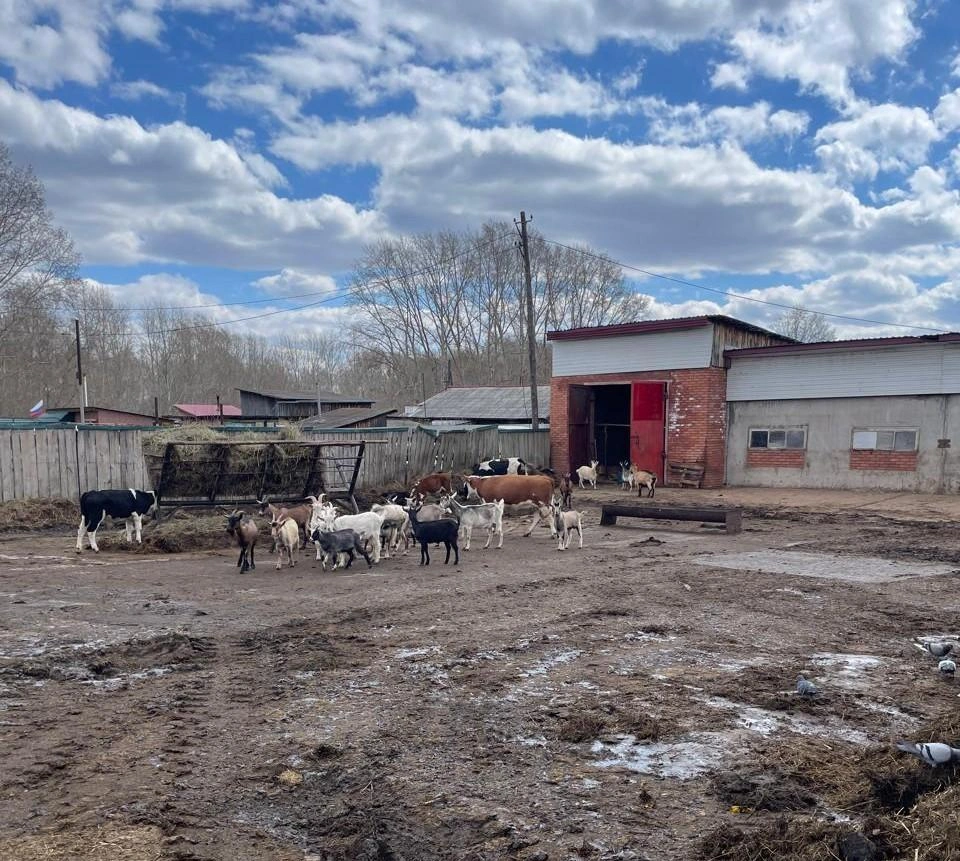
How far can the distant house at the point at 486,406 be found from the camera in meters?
33.7

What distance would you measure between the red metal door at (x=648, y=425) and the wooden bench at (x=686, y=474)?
0.48 meters

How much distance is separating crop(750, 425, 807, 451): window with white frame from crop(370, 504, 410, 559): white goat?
13347 millimetres

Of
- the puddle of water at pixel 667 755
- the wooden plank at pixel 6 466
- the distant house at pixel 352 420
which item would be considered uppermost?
the distant house at pixel 352 420

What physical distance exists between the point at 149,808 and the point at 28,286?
43.7 meters

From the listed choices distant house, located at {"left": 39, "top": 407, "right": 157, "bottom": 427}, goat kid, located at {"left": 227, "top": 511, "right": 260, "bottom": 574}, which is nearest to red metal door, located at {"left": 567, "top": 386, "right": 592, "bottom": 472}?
goat kid, located at {"left": 227, "top": 511, "right": 260, "bottom": 574}

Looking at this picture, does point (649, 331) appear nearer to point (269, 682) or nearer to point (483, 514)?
point (483, 514)

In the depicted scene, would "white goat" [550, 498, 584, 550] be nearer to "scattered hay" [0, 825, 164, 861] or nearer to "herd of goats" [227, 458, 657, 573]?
"herd of goats" [227, 458, 657, 573]

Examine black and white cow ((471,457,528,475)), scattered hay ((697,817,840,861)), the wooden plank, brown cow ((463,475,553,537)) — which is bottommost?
scattered hay ((697,817,840,861))

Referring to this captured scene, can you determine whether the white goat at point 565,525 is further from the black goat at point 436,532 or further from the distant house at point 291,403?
the distant house at point 291,403

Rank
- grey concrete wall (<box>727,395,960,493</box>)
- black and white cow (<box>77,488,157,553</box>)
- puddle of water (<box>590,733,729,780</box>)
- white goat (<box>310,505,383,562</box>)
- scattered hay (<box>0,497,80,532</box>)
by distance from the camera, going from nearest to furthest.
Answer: puddle of water (<box>590,733,729,780</box>) → white goat (<box>310,505,383,562</box>) → black and white cow (<box>77,488,157,553</box>) → scattered hay (<box>0,497,80,532</box>) → grey concrete wall (<box>727,395,960,493</box>)

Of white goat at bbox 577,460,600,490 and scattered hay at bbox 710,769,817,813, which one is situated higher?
white goat at bbox 577,460,600,490

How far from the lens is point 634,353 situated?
24.2m

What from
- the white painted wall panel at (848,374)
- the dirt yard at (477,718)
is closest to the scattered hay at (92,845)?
the dirt yard at (477,718)

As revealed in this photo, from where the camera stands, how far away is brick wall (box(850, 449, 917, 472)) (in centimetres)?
1977
